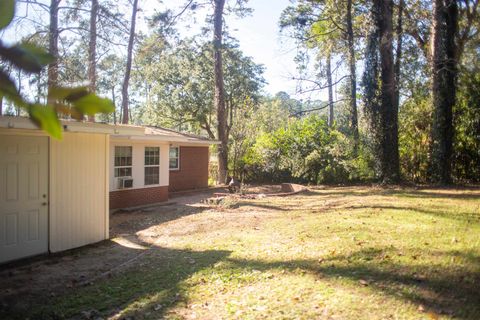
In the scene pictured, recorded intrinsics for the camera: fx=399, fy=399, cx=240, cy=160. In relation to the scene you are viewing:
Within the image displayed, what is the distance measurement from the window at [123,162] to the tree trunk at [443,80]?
11.5 metres

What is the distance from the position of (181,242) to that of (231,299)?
3.84 metres

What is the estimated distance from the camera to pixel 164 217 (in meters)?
12.2

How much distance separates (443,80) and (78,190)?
1329cm

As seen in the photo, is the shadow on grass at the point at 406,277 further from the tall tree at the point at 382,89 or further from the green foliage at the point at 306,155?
the green foliage at the point at 306,155

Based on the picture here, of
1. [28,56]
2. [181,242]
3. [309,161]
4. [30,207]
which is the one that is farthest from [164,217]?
[28,56]

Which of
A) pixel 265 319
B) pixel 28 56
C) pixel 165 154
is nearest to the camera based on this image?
pixel 28 56

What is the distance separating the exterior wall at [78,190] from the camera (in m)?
7.97

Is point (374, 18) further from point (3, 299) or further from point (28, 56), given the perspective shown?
point (28, 56)

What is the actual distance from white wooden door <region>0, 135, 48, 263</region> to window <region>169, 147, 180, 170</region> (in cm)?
1065

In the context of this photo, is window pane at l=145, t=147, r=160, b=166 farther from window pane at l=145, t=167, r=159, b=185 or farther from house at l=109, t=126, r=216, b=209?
window pane at l=145, t=167, r=159, b=185

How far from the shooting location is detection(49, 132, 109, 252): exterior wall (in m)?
7.97

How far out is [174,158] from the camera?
1861cm

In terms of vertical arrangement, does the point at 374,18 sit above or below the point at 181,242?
above

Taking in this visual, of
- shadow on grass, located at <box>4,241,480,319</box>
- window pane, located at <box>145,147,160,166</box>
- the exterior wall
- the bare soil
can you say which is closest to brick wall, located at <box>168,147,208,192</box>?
window pane, located at <box>145,147,160,166</box>
